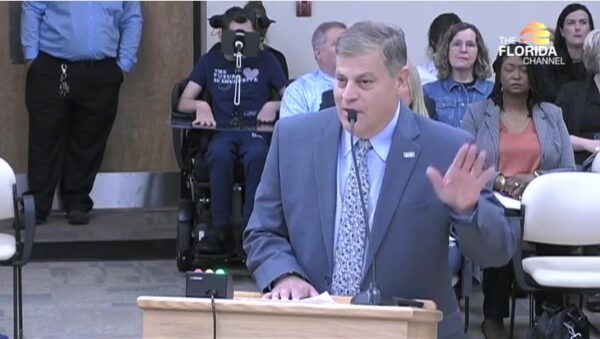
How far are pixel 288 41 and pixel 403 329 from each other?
6.02m

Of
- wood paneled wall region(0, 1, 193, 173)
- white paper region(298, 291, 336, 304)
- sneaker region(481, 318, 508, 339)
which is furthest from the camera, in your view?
wood paneled wall region(0, 1, 193, 173)

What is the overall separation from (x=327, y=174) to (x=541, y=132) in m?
3.55

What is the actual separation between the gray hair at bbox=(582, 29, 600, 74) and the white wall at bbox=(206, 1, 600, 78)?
152 cm

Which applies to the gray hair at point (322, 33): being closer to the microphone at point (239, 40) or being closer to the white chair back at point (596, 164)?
the microphone at point (239, 40)

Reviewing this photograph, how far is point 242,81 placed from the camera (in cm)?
704

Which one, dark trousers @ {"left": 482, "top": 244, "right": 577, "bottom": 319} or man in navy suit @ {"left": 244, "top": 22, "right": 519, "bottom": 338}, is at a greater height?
man in navy suit @ {"left": 244, "top": 22, "right": 519, "bottom": 338}

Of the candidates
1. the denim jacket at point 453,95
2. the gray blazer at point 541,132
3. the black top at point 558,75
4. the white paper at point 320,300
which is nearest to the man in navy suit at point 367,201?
the white paper at point 320,300

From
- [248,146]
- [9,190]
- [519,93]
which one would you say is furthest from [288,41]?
[9,190]

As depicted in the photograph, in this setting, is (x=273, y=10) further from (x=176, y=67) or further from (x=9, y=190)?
(x=9, y=190)

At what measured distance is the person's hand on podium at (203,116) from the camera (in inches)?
266

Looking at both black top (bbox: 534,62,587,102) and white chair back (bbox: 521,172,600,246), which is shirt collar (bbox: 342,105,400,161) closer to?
white chair back (bbox: 521,172,600,246)

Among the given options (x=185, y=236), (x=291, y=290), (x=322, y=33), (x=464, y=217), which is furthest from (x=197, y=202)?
(x=464, y=217)

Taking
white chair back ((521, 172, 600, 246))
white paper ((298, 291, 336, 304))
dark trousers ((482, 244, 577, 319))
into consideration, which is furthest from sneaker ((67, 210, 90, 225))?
white paper ((298, 291, 336, 304))

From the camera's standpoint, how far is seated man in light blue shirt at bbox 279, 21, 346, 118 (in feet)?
22.0
